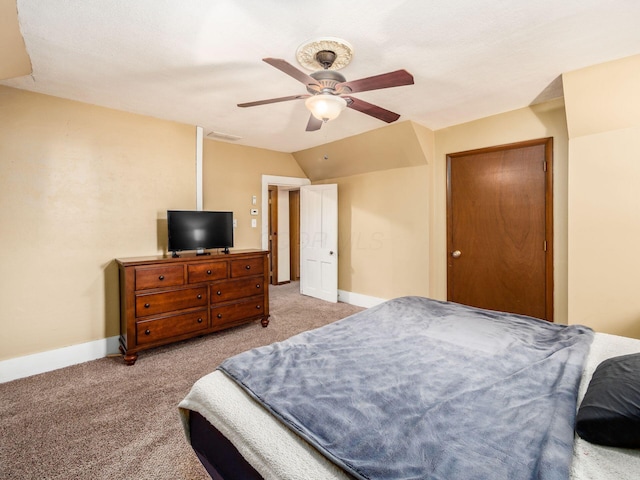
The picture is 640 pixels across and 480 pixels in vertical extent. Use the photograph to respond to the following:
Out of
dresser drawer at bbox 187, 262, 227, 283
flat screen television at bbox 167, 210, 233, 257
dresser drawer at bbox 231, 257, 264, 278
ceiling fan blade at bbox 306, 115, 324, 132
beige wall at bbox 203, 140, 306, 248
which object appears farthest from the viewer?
beige wall at bbox 203, 140, 306, 248

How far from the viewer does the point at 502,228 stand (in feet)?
10.9

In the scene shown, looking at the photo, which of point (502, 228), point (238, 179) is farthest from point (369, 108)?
point (238, 179)

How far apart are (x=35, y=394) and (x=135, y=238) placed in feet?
5.13

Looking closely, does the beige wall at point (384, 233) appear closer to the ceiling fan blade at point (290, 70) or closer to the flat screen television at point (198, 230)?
the flat screen television at point (198, 230)

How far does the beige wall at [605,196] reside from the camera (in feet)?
7.54

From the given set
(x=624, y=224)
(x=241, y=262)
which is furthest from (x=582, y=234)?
(x=241, y=262)

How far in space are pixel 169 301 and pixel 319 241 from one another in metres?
2.63

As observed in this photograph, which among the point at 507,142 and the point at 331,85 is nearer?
the point at 331,85

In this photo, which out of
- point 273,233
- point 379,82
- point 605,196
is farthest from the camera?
point 273,233

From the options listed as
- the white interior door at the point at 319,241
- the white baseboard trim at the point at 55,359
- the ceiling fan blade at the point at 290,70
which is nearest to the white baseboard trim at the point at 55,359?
the white baseboard trim at the point at 55,359

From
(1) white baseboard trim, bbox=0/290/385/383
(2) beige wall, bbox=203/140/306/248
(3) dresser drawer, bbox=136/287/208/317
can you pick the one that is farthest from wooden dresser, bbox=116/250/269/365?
(2) beige wall, bbox=203/140/306/248

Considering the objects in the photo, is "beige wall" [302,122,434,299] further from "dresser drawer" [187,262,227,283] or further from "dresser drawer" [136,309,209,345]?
"dresser drawer" [136,309,209,345]

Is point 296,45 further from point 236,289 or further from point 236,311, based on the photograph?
point 236,311

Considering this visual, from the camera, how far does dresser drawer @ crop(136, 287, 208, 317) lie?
9.32ft
